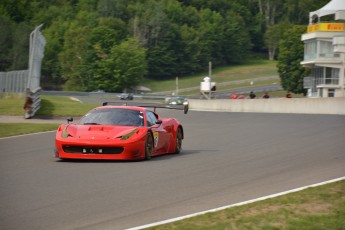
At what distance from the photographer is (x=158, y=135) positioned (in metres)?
16.1

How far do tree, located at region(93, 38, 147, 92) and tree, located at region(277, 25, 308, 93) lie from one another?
67.8 feet

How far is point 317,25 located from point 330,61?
4.96 metres

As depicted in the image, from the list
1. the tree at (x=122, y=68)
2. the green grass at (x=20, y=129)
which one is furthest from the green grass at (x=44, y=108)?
the tree at (x=122, y=68)

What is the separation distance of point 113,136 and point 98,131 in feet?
1.13

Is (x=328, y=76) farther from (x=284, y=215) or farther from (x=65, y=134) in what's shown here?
(x=284, y=215)

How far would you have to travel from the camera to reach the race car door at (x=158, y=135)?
15911 mm

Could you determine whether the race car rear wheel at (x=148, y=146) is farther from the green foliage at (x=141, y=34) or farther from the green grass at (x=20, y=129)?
the green foliage at (x=141, y=34)

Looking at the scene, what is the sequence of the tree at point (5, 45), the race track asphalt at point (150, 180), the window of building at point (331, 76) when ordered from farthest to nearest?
the tree at point (5, 45) → the window of building at point (331, 76) → the race track asphalt at point (150, 180)

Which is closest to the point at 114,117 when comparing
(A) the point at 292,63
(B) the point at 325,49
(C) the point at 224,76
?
(B) the point at 325,49

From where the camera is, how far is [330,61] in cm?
8312

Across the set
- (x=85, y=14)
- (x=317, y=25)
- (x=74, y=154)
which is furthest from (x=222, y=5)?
(x=74, y=154)

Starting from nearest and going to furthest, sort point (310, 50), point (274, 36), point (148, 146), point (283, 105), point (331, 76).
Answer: point (148, 146) → point (283, 105) → point (331, 76) → point (310, 50) → point (274, 36)

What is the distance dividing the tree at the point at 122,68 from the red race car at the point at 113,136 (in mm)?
103589

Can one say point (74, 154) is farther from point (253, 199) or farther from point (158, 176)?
point (253, 199)
